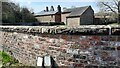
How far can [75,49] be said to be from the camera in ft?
14.4

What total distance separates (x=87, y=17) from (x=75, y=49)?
50.4 m

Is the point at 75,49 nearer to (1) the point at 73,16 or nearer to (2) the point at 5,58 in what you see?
(2) the point at 5,58

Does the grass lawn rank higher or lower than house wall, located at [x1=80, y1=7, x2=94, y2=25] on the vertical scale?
higher

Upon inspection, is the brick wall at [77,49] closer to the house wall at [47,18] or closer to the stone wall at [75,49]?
the stone wall at [75,49]

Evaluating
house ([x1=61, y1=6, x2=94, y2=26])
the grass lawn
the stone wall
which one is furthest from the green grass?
house ([x1=61, y1=6, x2=94, y2=26])

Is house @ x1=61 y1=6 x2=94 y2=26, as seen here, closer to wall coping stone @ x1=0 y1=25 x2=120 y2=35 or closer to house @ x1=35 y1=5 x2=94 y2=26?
house @ x1=35 y1=5 x2=94 y2=26

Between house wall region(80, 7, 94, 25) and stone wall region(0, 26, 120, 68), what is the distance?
47155mm

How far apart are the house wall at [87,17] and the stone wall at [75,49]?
47155 mm

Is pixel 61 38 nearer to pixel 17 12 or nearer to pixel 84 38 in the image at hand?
pixel 84 38

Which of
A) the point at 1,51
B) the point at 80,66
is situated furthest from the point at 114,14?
the point at 80,66

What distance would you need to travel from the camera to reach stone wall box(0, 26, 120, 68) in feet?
13.5

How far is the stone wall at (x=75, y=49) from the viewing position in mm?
4102

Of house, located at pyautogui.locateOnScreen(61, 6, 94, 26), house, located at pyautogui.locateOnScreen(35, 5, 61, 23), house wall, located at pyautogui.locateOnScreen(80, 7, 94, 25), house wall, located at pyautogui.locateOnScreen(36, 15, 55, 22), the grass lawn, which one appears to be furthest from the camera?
house wall, located at pyautogui.locateOnScreen(36, 15, 55, 22)

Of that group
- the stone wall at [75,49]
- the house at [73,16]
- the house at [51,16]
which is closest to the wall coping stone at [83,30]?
the stone wall at [75,49]
